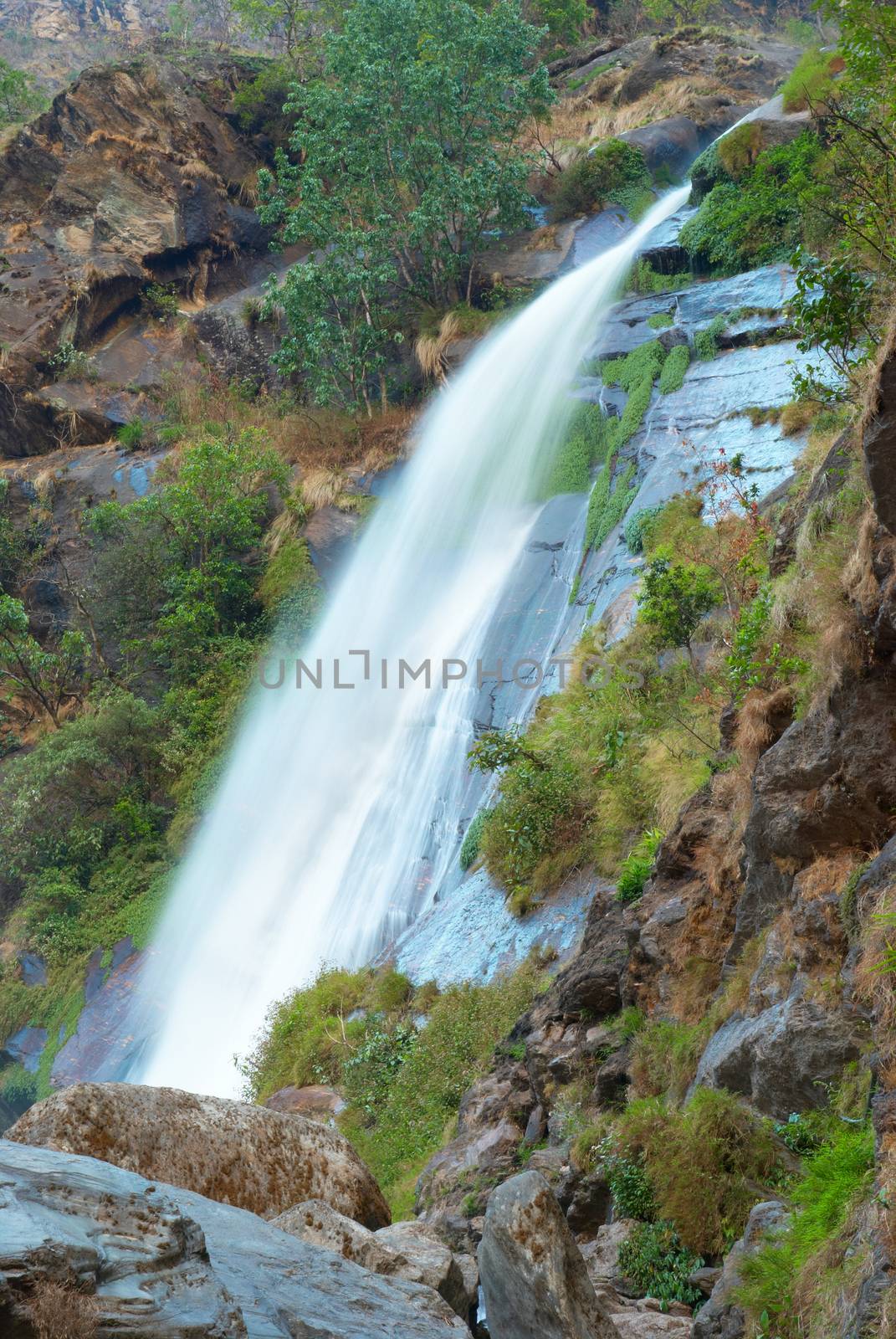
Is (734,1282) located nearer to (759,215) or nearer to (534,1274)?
(534,1274)

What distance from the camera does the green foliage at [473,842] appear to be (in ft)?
41.9

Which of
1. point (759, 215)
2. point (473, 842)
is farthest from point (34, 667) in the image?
point (759, 215)

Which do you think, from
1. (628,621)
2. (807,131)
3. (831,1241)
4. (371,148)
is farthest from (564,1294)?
(371,148)

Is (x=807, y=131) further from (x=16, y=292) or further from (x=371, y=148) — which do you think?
(x=16, y=292)

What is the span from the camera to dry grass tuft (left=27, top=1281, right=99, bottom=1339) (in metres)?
2.76

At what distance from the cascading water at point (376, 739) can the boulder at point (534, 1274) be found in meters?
9.01

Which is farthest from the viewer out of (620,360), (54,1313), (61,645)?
(61,645)

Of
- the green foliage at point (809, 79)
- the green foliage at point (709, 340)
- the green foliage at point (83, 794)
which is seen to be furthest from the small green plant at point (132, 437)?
the green foliage at point (809, 79)

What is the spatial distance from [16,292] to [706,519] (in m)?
21.7

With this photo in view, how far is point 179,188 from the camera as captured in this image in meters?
28.3

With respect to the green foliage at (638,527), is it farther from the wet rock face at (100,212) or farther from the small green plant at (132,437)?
the wet rock face at (100,212)

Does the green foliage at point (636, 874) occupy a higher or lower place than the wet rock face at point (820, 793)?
lower

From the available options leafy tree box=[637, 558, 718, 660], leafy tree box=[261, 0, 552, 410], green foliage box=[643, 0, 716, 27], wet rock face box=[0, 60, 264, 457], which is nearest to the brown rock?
leafy tree box=[637, 558, 718, 660]

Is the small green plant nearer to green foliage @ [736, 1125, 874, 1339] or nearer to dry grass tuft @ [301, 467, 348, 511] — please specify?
dry grass tuft @ [301, 467, 348, 511]
